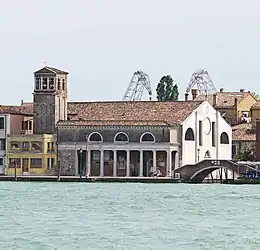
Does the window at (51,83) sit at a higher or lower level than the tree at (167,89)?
lower

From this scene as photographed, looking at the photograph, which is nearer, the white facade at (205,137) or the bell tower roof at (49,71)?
the white facade at (205,137)

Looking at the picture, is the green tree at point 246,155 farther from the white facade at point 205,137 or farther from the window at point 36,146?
the window at point 36,146

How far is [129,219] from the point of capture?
5734 centimetres

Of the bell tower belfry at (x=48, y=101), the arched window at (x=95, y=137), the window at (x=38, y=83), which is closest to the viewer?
the arched window at (x=95, y=137)

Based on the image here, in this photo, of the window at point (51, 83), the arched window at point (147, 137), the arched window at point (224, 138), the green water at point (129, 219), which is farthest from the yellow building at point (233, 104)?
the green water at point (129, 219)

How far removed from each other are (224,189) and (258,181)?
989 centimetres

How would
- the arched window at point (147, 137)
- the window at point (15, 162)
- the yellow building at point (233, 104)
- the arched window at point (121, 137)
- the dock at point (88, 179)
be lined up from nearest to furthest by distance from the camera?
Result: the dock at point (88, 179) < the arched window at point (147, 137) < the arched window at point (121, 137) < the window at point (15, 162) < the yellow building at point (233, 104)

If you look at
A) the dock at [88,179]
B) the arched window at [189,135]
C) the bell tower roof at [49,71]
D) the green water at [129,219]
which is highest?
the bell tower roof at [49,71]

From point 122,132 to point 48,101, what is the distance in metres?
6.68

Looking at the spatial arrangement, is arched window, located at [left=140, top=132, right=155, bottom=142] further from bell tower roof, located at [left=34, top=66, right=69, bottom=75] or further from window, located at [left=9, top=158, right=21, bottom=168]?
window, located at [left=9, top=158, right=21, bottom=168]

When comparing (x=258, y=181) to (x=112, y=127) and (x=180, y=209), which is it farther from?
(x=180, y=209)

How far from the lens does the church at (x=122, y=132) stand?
102 meters

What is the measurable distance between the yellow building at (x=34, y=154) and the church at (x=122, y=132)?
642 millimetres

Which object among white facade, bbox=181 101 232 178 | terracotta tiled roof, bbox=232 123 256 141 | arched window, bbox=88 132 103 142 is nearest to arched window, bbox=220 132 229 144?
white facade, bbox=181 101 232 178
